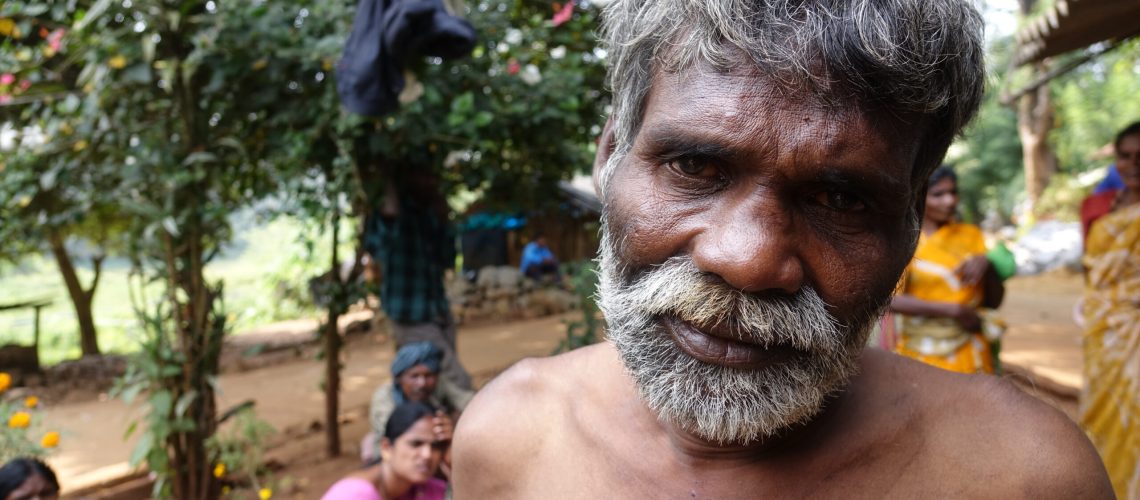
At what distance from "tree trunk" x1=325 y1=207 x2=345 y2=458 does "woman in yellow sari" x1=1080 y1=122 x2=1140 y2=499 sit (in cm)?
472

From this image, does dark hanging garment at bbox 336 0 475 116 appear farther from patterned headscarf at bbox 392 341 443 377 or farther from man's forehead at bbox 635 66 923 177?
man's forehead at bbox 635 66 923 177

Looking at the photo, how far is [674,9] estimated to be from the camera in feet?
3.83

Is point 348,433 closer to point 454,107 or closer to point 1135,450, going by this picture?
point 454,107

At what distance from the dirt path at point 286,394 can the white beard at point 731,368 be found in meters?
4.66

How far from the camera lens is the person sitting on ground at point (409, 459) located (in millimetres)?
3527

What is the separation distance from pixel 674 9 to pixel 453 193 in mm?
5192

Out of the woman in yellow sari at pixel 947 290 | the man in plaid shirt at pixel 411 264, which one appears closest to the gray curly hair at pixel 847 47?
the woman in yellow sari at pixel 947 290

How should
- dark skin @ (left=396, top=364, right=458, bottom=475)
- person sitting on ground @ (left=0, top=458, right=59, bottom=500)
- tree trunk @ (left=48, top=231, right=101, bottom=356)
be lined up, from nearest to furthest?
person sitting on ground @ (left=0, top=458, right=59, bottom=500) → dark skin @ (left=396, top=364, right=458, bottom=475) → tree trunk @ (left=48, top=231, right=101, bottom=356)

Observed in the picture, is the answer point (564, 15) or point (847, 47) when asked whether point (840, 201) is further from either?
point (564, 15)

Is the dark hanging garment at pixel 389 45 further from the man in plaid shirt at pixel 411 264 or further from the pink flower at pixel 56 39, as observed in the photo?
the man in plaid shirt at pixel 411 264

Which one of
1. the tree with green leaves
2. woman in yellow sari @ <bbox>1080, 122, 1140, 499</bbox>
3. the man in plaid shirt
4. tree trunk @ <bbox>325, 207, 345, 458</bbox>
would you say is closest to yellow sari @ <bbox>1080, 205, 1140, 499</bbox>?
woman in yellow sari @ <bbox>1080, 122, 1140, 499</bbox>

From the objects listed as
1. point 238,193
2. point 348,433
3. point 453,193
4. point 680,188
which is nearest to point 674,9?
point 680,188

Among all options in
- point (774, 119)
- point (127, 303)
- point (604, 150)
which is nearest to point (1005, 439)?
point (774, 119)

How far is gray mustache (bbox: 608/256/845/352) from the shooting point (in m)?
1.06
